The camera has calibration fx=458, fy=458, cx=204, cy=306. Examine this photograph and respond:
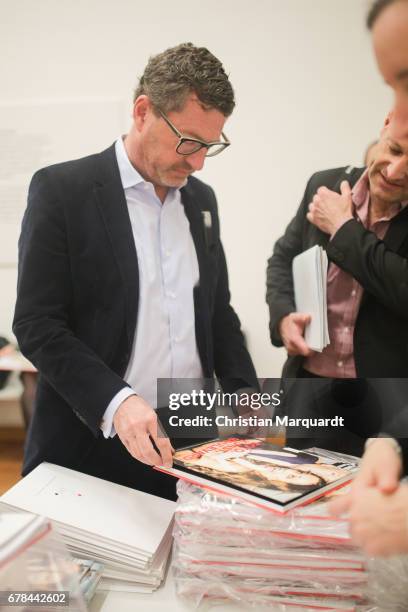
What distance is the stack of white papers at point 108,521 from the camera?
0.71 m

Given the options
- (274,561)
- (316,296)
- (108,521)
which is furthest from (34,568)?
(316,296)

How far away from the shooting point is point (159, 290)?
1004 mm

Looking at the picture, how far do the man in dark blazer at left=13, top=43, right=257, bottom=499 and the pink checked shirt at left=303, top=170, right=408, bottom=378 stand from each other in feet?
0.76

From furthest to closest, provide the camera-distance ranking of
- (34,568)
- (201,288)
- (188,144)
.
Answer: (201,288), (188,144), (34,568)

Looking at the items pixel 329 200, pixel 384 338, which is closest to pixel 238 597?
pixel 384 338

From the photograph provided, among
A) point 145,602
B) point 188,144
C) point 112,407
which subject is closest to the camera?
point 145,602

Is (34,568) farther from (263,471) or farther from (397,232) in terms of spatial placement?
(397,232)

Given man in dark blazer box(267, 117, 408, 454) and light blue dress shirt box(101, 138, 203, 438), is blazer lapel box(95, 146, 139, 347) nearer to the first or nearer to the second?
light blue dress shirt box(101, 138, 203, 438)

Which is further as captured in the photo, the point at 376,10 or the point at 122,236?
the point at 122,236

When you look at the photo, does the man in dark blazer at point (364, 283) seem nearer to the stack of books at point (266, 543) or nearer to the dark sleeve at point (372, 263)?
the dark sleeve at point (372, 263)

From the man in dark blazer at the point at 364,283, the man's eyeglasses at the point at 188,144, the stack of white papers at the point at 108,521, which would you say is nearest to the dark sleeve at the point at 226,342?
the man in dark blazer at the point at 364,283

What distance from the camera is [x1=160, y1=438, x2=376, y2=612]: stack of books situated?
2.09 ft

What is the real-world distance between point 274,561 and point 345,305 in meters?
0.51

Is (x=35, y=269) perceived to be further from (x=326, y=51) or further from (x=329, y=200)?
(x=326, y=51)
